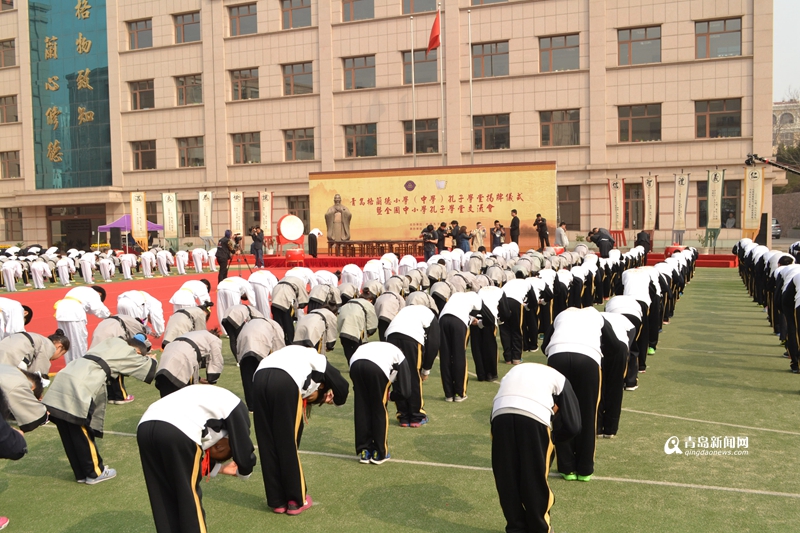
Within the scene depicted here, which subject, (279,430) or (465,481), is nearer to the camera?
(279,430)

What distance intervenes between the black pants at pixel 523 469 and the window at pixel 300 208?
29556mm

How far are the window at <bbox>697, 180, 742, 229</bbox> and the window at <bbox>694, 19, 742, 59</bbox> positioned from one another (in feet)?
17.1

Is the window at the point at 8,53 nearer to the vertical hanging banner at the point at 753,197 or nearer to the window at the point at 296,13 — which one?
the window at the point at 296,13

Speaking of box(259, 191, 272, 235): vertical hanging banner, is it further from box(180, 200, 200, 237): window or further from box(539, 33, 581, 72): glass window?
box(539, 33, 581, 72): glass window

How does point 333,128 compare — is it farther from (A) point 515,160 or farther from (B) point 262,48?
(A) point 515,160

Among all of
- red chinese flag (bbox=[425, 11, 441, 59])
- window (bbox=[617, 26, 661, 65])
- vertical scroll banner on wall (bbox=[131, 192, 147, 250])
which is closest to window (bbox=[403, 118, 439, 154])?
red chinese flag (bbox=[425, 11, 441, 59])

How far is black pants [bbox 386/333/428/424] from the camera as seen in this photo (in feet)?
23.3

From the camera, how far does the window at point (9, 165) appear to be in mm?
38688

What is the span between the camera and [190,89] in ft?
115

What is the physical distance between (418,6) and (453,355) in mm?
26633

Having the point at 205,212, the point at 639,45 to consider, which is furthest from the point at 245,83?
the point at 639,45

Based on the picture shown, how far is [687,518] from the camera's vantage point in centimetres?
487

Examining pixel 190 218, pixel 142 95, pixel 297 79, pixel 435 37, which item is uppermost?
pixel 435 37

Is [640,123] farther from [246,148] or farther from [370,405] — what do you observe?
[370,405]
